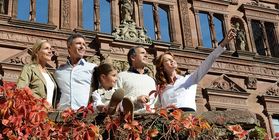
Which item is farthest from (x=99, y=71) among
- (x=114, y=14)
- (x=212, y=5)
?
(x=212, y=5)

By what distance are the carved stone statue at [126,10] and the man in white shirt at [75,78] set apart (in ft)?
37.3

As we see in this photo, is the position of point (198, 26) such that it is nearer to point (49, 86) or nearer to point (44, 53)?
point (44, 53)

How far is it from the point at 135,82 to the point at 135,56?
309 mm

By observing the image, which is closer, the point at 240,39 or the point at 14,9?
the point at 14,9

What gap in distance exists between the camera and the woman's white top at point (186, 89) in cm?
479

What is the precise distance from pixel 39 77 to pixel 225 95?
13.1 metres

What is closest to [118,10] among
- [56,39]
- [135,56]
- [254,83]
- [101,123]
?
[56,39]

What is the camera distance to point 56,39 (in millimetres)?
14781

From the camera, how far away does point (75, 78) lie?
186 inches

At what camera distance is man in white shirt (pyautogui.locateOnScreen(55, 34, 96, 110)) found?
4613 mm

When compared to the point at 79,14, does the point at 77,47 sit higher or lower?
lower

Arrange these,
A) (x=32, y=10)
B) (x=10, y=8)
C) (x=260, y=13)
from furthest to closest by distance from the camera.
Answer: (x=260, y=13)
(x=32, y=10)
(x=10, y=8)

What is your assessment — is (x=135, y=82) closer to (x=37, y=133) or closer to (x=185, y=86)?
(x=185, y=86)

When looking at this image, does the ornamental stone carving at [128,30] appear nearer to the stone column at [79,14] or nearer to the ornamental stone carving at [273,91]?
the stone column at [79,14]
